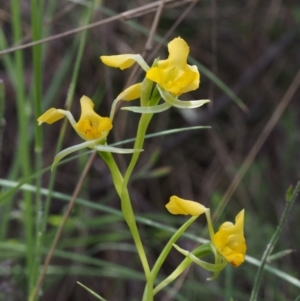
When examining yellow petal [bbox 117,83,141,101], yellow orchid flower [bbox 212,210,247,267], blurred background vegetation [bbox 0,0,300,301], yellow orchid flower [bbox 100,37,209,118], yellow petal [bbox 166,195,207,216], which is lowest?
blurred background vegetation [bbox 0,0,300,301]

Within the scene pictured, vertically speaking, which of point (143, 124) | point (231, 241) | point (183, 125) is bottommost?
point (183, 125)

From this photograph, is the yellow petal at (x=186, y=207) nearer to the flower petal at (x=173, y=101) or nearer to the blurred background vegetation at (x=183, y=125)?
the flower petal at (x=173, y=101)

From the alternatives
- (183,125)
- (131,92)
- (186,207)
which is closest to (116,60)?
(131,92)

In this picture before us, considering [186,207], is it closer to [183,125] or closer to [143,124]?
[143,124]

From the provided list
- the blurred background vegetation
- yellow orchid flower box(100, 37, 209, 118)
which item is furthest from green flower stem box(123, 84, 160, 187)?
the blurred background vegetation

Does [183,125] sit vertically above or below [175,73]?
below

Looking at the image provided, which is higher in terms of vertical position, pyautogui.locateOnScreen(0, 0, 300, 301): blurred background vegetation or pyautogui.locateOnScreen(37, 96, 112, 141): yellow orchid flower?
pyautogui.locateOnScreen(37, 96, 112, 141): yellow orchid flower

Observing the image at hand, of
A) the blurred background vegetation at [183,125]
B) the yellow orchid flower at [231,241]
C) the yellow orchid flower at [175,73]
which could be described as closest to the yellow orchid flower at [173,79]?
the yellow orchid flower at [175,73]

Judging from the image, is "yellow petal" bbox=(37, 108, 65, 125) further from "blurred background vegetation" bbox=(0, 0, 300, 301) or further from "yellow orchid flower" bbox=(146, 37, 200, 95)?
"blurred background vegetation" bbox=(0, 0, 300, 301)

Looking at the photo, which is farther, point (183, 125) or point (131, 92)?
point (183, 125)

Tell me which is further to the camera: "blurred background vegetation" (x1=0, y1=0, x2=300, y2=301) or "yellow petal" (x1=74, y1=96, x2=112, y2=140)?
"blurred background vegetation" (x1=0, y1=0, x2=300, y2=301)
